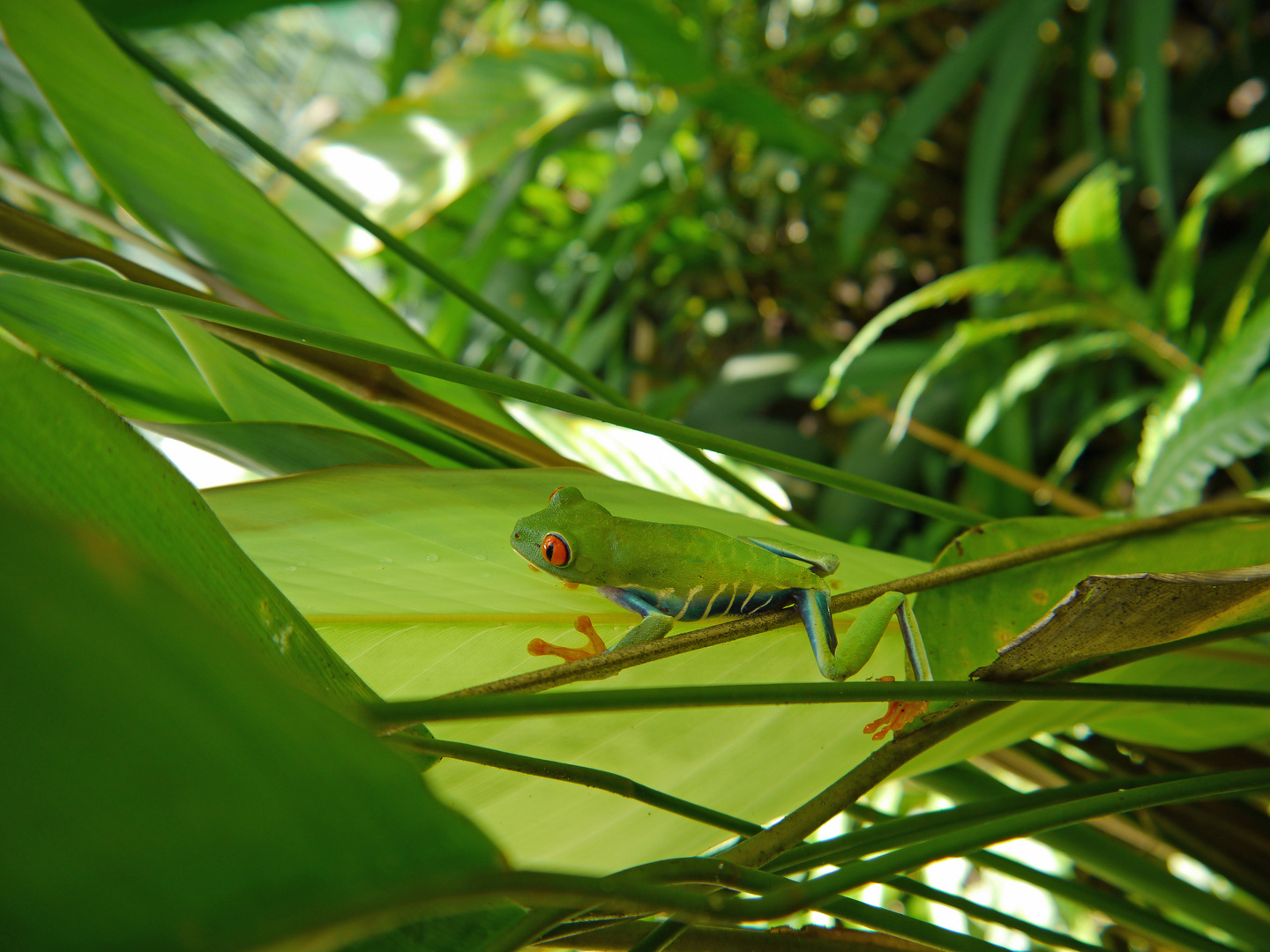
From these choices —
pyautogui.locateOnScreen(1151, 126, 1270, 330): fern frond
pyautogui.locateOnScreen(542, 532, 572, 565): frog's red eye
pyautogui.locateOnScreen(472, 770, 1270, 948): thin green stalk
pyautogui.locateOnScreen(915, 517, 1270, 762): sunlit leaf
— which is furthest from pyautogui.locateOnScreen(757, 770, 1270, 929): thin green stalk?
pyautogui.locateOnScreen(1151, 126, 1270, 330): fern frond

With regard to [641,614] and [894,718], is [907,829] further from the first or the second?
[641,614]

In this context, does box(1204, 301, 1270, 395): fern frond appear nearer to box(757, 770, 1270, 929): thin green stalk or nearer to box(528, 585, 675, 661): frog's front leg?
box(757, 770, 1270, 929): thin green stalk

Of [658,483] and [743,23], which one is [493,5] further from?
[658,483]

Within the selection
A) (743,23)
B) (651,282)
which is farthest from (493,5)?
(651,282)

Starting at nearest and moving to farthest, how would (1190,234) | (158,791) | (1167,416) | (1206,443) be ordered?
1. (158,791)
2. (1206,443)
3. (1167,416)
4. (1190,234)

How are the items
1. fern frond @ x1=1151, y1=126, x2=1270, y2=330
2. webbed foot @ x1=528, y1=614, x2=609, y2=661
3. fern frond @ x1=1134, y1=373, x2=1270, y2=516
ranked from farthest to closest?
fern frond @ x1=1151, y1=126, x2=1270, y2=330 < fern frond @ x1=1134, y1=373, x2=1270, y2=516 < webbed foot @ x1=528, y1=614, x2=609, y2=661

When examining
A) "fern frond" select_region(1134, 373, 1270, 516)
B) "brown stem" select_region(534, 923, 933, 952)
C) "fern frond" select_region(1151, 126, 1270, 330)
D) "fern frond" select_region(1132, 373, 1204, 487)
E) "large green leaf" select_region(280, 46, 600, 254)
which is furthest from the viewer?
"large green leaf" select_region(280, 46, 600, 254)

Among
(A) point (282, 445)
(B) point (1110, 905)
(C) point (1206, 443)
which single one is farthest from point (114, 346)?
(C) point (1206, 443)
